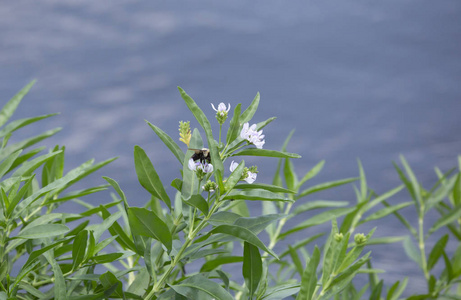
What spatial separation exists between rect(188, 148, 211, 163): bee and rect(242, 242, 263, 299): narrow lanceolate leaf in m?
0.09

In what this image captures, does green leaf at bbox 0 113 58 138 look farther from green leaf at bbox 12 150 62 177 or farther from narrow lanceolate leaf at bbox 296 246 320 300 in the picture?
narrow lanceolate leaf at bbox 296 246 320 300

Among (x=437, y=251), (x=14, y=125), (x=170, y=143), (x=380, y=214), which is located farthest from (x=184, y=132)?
(x=437, y=251)

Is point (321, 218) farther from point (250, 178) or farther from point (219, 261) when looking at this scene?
point (250, 178)

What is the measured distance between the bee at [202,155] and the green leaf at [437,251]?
0.61 m

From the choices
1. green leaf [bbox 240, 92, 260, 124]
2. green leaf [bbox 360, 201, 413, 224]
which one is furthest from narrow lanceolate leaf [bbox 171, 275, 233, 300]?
green leaf [bbox 360, 201, 413, 224]

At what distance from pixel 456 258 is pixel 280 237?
0.33 m

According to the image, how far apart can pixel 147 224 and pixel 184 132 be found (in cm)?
10

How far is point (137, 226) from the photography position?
47 centimetres

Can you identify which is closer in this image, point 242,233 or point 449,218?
point 242,233

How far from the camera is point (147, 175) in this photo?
0.50m

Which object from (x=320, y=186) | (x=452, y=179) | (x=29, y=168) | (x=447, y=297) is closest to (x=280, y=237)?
(x=320, y=186)

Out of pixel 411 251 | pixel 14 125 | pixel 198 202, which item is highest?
pixel 14 125

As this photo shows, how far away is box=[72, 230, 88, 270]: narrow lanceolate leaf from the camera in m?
0.52

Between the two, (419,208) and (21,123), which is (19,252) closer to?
(21,123)
